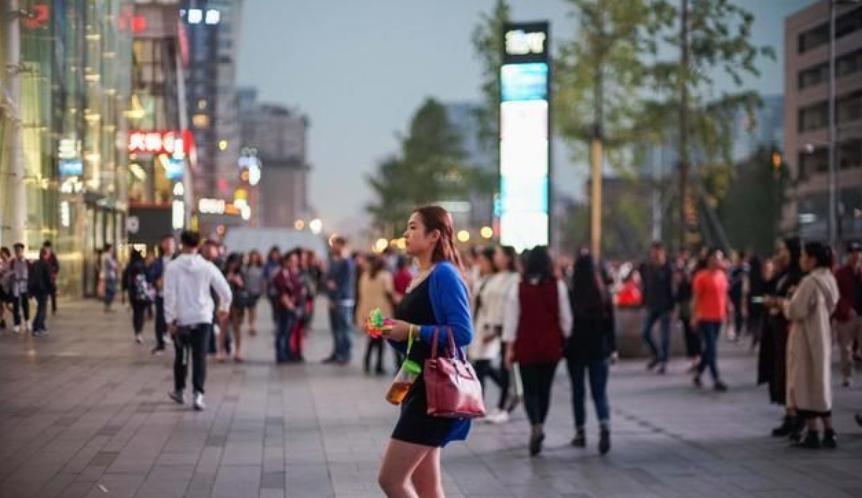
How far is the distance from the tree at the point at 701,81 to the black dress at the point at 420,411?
84.7 ft

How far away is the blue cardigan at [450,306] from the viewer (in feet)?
22.2

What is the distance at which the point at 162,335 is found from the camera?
45.5ft

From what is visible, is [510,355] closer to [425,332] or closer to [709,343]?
[709,343]

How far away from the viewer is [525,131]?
27.5 m

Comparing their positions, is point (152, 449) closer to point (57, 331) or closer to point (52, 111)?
point (57, 331)

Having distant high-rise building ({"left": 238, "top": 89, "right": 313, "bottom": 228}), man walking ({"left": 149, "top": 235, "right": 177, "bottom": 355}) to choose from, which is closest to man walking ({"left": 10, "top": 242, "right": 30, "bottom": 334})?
man walking ({"left": 149, "top": 235, "right": 177, "bottom": 355})

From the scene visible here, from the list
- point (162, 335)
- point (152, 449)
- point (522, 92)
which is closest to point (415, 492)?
point (152, 449)

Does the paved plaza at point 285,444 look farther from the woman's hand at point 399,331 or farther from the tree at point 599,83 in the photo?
the tree at point 599,83

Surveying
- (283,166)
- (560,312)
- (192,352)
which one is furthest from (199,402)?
(283,166)

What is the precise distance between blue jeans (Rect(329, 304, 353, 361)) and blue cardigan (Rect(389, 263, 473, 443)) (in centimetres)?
1569

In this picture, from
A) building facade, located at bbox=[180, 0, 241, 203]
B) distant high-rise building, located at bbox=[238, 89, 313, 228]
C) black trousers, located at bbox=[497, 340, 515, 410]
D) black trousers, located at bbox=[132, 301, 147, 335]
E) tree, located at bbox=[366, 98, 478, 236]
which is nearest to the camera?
black trousers, located at bbox=[132, 301, 147, 335]

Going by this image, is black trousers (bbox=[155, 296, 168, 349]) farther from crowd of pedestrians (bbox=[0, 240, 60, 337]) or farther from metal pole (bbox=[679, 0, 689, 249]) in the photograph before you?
metal pole (bbox=[679, 0, 689, 249])

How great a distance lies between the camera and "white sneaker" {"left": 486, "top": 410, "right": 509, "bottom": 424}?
14766 mm

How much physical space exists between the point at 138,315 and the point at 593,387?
4.20 meters
